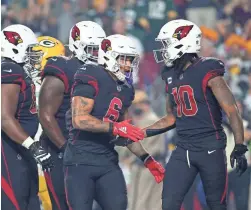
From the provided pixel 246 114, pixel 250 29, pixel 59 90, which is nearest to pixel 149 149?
pixel 246 114

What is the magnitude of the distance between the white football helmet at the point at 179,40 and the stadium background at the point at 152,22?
3997 millimetres

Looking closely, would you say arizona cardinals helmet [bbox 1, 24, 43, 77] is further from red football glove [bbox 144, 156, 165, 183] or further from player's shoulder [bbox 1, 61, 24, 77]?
red football glove [bbox 144, 156, 165, 183]

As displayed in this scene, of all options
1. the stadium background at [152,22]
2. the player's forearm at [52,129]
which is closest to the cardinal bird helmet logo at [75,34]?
the player's forearm at [52,129]

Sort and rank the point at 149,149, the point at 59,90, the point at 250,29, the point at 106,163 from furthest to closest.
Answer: the point at 250,29 < the point at 149,149 < the point at 59,90 < the point at 106,163

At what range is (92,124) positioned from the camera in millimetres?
6898

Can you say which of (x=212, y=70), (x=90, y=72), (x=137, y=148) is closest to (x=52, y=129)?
(x=137, y=148)

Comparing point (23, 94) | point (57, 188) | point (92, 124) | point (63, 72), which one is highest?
point (63, 72)

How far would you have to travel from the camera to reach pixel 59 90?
7586mm

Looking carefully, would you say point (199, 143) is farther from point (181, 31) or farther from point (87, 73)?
point (87, 73)

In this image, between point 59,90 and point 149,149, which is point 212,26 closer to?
point 149,149

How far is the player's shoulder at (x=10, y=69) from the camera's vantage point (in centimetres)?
711

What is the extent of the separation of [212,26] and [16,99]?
7.55 metres

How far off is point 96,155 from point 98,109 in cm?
33

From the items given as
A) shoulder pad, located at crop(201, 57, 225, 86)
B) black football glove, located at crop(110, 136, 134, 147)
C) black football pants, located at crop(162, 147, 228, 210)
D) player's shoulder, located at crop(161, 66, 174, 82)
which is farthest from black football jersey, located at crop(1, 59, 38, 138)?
shoulder pad, located at crop(201, 57, 225, 86)
